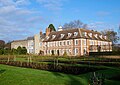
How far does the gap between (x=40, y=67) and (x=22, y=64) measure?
17.1 feet

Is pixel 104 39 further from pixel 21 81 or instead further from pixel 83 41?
pixel 21 81

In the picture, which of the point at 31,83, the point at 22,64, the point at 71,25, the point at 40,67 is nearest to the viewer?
the point at 31,83

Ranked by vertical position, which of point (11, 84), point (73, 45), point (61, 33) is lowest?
point (11, 84)

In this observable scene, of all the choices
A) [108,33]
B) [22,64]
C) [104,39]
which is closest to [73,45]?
[104,39]

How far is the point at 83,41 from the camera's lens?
196ft

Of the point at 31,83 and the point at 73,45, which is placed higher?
the point at 73,45

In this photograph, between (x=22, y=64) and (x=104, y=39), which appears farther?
(x=104, y=39)

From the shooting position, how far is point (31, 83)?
11961mm

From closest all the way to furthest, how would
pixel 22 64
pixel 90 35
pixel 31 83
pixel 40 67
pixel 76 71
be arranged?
pixel 31 83, pixel 76 71, pixel 40 67, pixel 22 64, pixel 90 35

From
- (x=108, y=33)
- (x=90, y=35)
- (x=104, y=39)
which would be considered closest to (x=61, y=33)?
(x=90, y=35)

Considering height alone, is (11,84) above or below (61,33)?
below

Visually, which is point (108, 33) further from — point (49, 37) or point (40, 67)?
point (40, 67)

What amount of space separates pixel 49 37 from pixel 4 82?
6043 centimetres

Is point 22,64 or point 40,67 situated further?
point 22,64
